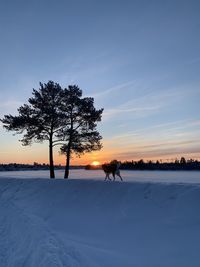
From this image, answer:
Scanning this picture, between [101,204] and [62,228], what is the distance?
3.01 meters

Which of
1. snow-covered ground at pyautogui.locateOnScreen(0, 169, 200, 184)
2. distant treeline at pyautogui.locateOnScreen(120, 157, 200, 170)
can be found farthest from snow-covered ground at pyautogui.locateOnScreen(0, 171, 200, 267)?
distant treeline at pyautogui.locateOnScreen(120, 157, 200, 170)

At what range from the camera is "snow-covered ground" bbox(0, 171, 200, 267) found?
12.1m

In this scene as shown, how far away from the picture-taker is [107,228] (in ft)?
52.5

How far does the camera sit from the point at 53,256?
12141mm

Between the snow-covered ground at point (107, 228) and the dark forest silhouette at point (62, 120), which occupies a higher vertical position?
the dark forest silhouette at point (62, 120)

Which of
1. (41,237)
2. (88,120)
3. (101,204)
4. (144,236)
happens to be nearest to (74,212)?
(101,204)

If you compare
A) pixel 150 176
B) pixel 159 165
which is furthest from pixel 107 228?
pixel 159 165

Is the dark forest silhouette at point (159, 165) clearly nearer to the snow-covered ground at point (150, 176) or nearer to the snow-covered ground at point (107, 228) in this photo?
the snow-covered ground at point (150, 176)

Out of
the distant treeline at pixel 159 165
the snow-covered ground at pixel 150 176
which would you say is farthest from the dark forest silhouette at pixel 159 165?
the snow-covered ground at pixel 150 176

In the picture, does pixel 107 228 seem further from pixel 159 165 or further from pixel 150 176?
pixel 159 165

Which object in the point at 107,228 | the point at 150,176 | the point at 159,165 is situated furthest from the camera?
the point at 159,165

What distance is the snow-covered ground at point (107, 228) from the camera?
1212 cm

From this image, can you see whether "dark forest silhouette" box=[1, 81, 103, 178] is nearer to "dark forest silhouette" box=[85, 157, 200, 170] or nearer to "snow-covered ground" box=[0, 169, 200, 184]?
"snow-covered ground" box=[0, 169, 200, 184]

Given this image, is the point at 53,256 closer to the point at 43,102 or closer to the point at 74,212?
the point at 74,212
